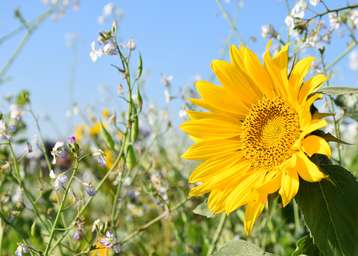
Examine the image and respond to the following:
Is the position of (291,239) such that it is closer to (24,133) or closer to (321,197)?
(24,133)

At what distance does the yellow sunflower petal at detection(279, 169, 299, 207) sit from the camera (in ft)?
3.96

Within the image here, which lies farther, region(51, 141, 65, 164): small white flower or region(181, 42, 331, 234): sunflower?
region(51, 141, 65, 164): small white flower

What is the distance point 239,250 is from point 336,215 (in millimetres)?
234

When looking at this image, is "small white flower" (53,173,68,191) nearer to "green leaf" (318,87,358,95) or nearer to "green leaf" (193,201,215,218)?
"green leaf" (193,201,215,218)

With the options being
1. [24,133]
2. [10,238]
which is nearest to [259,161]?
[24,133]

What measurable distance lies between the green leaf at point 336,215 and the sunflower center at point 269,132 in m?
0.15

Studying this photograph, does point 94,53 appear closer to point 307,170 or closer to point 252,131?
point 252,131

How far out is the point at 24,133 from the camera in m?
2.71

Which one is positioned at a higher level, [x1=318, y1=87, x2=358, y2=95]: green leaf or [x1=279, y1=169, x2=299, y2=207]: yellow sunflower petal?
[x1=318, y1=87, x2=358, y2=95]: green leaf

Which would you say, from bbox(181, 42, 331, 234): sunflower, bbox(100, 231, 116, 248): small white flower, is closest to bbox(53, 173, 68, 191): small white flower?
bbox(100, 231, 116, 248): small white flower

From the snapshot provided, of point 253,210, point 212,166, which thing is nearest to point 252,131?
point 212,166

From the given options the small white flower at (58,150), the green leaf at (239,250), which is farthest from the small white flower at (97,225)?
the green leaf at (239,250)

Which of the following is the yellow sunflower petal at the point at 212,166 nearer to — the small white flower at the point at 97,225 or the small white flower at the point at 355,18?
the small white flower at the point at 97,225

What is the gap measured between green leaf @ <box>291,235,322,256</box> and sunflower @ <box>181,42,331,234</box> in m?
0.10
